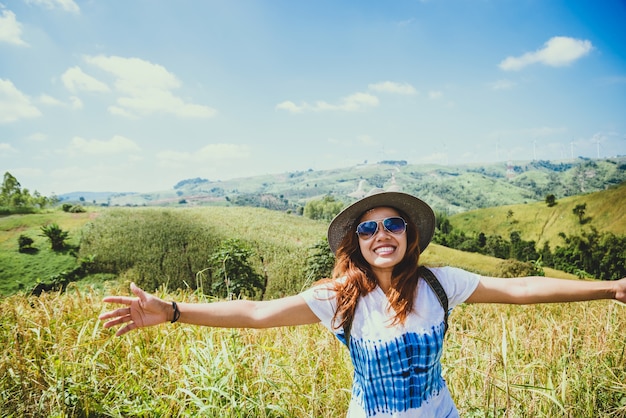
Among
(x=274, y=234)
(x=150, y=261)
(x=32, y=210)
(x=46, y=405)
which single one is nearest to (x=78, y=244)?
(x=150, y=261)

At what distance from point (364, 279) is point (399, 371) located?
1.92ft

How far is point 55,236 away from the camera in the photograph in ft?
174

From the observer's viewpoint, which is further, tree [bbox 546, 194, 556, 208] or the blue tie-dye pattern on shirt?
tree [bbox 546, 194, 556, 208]

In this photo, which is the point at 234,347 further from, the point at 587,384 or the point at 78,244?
→ the point at 78,244

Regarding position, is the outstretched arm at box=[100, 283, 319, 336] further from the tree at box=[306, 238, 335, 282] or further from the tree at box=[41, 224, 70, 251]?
the tree at box=[41, 224, 70, 251]

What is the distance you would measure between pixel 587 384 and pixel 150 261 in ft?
198

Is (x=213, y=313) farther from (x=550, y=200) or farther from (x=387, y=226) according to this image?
(x=550, y=200)

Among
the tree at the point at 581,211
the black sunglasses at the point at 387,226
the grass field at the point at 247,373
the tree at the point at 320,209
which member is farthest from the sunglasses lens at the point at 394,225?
the tree at the point at 581,211

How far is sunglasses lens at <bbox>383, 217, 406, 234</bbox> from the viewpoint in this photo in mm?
2492

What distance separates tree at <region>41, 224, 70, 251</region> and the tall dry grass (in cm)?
5937

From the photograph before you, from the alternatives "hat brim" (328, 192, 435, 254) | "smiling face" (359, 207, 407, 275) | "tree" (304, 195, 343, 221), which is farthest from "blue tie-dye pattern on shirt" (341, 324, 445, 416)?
"tree" (304, 195, 343, 221)

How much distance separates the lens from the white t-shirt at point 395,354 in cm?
214

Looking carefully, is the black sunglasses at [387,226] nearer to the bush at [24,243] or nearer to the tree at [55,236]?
the tree at [55,236]

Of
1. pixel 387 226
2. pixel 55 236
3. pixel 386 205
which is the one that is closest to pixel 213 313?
pixel 387 226
